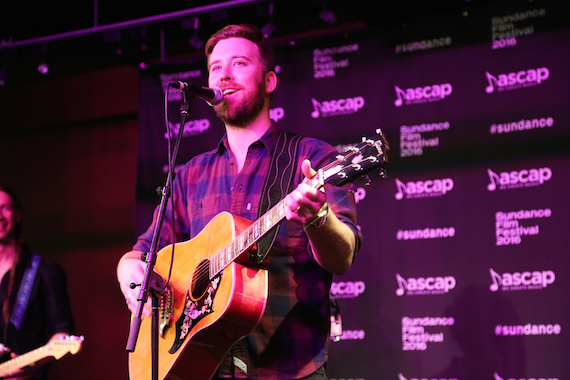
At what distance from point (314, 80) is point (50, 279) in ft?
9.40

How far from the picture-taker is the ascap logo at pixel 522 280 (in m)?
4.58

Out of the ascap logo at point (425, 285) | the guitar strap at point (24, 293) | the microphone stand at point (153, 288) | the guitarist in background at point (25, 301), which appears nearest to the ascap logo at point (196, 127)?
the guitarist in background at point (25, 301)

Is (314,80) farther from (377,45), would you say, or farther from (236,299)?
(236,299)

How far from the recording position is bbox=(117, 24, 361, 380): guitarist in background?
256cm

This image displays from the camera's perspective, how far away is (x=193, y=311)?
112 inches

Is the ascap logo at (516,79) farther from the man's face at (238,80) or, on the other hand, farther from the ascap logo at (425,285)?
the man's face at (238,80)

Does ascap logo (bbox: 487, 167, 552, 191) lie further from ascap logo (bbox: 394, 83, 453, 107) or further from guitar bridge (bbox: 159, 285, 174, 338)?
guitar bridge (bbox: 159, 285, 174, 338)

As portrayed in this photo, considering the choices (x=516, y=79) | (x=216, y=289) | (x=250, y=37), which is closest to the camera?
(x=216, y=289)

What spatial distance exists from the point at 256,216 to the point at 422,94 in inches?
112

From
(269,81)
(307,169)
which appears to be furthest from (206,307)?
(269,81)

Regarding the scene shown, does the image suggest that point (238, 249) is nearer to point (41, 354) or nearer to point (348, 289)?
point (348, 289)

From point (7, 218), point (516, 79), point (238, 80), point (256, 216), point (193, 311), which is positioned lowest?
point (193, 311)

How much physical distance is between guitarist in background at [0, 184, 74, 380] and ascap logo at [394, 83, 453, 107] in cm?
325

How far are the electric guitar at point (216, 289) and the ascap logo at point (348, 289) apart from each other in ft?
7.86
